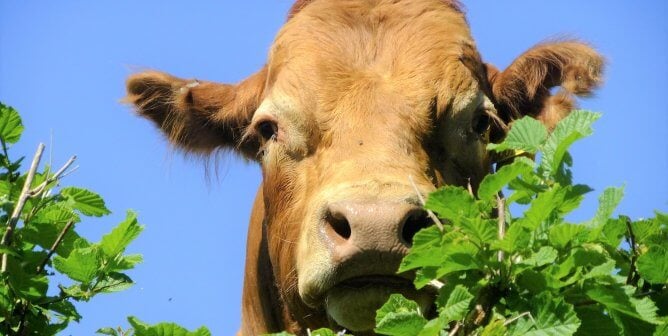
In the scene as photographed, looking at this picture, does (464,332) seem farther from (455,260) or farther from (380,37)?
(380,37)

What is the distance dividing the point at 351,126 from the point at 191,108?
89.7 inches

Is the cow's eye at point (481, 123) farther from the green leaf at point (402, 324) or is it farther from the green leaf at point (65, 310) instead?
the green leaf at point (402, 324)

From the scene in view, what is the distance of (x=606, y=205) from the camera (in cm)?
372

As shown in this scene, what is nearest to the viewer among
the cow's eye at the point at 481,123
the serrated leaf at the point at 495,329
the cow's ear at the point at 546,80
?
the serrated leaf at the point at 495,329

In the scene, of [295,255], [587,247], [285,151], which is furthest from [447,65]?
[587,247]

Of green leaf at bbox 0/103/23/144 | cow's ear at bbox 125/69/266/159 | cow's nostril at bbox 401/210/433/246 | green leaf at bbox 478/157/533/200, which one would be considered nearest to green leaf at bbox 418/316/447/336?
green leaf at bbox 478/157/533/200

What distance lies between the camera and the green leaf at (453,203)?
348cm

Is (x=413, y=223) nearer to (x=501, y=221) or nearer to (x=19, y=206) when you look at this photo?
(x=501, y=221)

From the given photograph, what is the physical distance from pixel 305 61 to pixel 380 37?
0.53 meters

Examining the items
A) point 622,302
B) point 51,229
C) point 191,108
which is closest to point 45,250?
point 51,229

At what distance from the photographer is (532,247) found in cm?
356

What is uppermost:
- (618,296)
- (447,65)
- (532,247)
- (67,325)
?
(447,65)

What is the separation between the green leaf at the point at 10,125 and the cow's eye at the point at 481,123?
134 inches

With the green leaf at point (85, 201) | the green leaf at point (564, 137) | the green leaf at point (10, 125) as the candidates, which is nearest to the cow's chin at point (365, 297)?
the green leaf at point (85, 201)
